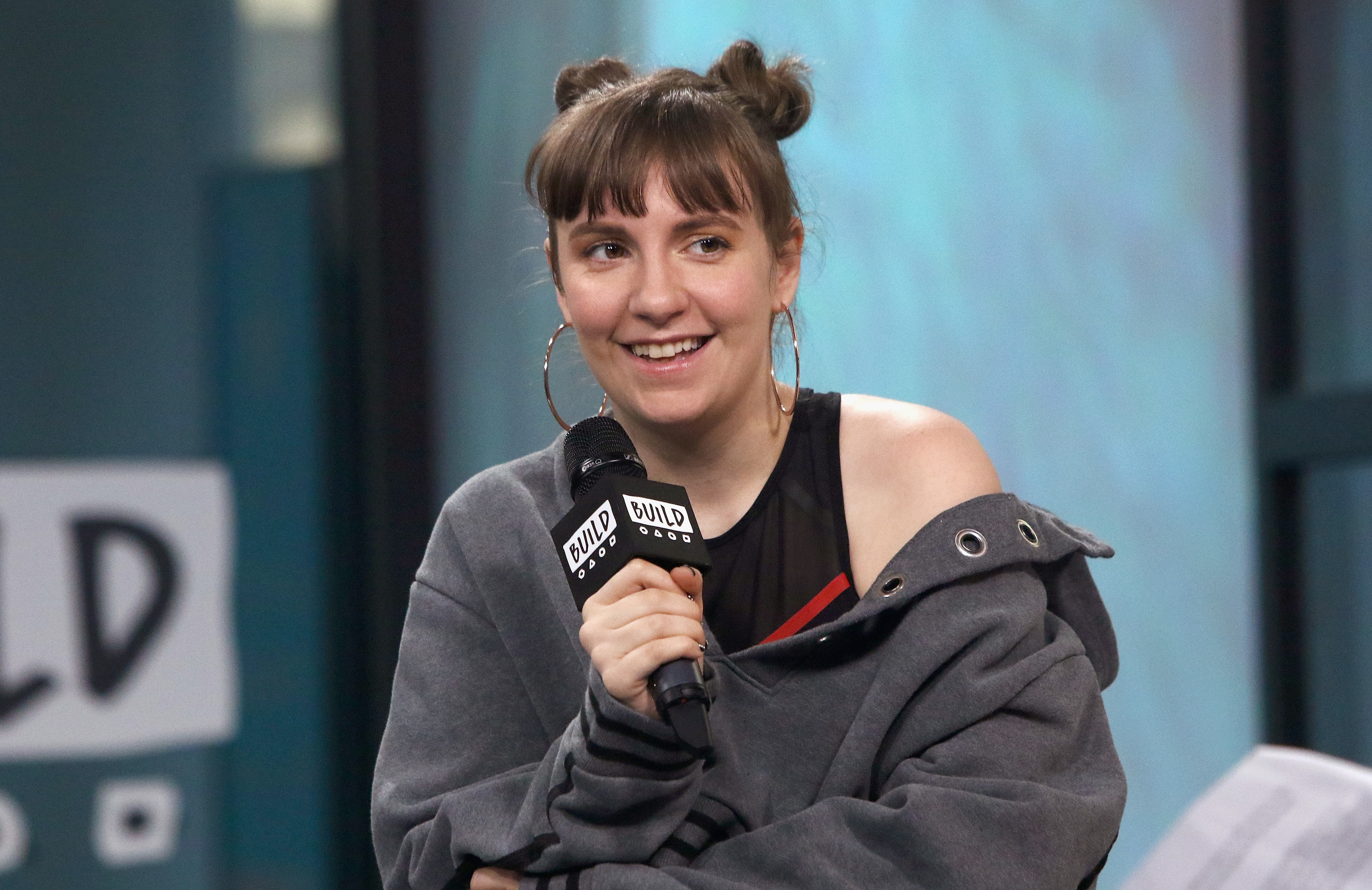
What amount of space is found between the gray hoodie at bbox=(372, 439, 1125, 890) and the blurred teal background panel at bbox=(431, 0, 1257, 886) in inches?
63.0

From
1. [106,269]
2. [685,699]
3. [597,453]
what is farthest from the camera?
[106,269]

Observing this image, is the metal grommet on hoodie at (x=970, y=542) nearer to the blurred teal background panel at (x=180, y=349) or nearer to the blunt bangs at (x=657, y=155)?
the blunt bangs at (x=657, y=155)

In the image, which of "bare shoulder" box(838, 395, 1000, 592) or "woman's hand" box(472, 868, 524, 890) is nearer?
"woman's hand" box(472, 868, 524, 890)

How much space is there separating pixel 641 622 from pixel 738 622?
0.37 meters

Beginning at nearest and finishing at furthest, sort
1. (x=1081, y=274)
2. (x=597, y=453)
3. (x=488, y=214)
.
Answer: (x=597, y=453)
(x=1081, y=274)
(x=488, y=214)

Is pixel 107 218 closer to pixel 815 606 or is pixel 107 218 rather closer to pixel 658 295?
pixel 658 295

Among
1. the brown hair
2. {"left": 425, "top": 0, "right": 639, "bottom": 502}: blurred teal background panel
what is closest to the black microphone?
the brown hair

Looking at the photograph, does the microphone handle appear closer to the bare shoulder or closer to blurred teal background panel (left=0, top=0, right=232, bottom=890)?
the bare shoulder

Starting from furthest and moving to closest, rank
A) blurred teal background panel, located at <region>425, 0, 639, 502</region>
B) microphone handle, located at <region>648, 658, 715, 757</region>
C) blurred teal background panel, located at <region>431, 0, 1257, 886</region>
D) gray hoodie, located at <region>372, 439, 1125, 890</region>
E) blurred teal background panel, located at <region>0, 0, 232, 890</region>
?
blurred teal background panel, located at <region>425, 0, 639, 502</region> → blurred teal background panel, located at <region>431, 0, 1257, 886</region> → blurred teal background panel, located at <region>0, 0, 232, 890</region> → gray hoodie, located at <region>372, 439, 1125, 890</region> → microphone handle, located at <region>648, 658, 715, 757</region>

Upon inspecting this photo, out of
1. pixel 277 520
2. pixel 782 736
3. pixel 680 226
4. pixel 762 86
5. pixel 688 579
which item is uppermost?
pixel 762 86

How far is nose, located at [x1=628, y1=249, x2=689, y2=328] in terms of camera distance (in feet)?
4.05

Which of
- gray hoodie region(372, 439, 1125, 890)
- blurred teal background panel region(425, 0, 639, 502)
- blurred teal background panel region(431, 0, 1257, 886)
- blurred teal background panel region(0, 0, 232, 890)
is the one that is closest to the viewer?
gray hoodie region(372, 439, 1125, 890)

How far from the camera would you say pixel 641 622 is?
3.22 feet

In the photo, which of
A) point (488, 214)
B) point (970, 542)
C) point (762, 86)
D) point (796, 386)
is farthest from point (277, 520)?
point (970, 542)
